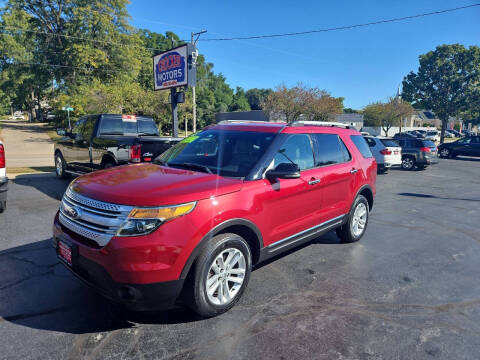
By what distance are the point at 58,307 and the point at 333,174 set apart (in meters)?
3.47

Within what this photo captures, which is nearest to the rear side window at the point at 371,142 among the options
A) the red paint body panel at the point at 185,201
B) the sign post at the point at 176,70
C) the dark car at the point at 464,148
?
the sign post at the point at 176,70

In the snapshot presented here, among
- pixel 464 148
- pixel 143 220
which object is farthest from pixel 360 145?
pixel 464 148

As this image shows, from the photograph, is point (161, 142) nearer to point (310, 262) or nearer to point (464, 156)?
point (310, 262)

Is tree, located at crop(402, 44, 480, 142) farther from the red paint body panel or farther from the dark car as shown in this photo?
the red paint body panel

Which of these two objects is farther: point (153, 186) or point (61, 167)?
point (61, 167)

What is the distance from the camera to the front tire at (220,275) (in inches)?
108

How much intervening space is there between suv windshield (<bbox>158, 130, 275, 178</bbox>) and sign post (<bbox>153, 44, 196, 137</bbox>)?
32.3 ft

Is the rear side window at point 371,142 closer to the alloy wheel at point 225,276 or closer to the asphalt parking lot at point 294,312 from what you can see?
the asphalt parking lot at point 294,312

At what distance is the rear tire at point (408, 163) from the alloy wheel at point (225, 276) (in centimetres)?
1540

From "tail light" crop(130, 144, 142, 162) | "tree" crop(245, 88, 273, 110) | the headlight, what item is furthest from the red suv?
"tree" crop(245, 88, 273, 110)

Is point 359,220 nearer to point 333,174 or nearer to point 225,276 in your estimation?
point 333,174

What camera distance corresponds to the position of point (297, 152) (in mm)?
3918

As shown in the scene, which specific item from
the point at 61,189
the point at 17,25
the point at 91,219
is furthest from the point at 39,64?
the point at 91,219

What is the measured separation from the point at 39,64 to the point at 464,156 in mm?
40524
